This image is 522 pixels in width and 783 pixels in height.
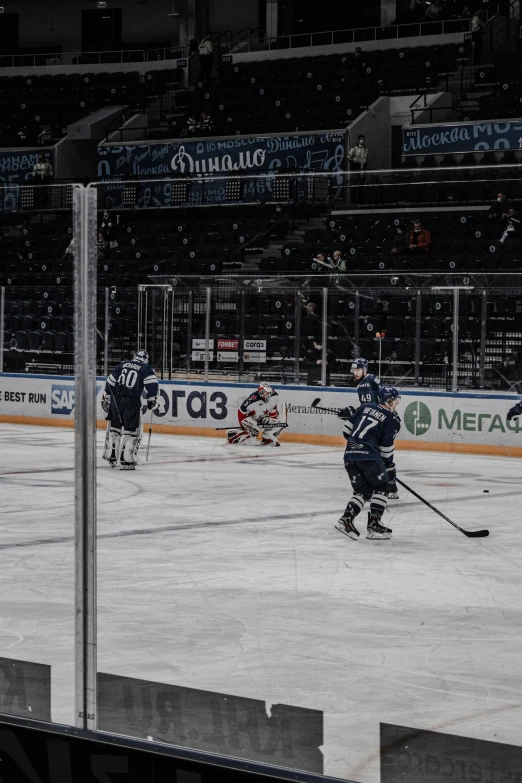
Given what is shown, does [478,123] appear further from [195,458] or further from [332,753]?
[332,753]

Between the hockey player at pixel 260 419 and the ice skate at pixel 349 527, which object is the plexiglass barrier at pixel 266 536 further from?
the hockey player at pixel 260 419

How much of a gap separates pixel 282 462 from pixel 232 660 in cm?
949

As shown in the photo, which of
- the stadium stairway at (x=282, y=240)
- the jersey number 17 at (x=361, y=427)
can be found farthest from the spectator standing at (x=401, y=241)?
the jersey number 17 at (x=361, y=427)

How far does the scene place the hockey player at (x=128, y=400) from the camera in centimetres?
1308

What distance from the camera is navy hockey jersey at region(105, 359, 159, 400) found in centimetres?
1308

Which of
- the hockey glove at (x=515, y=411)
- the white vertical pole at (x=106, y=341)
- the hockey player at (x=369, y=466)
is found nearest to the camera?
the hockey player at (x=369, y=466)

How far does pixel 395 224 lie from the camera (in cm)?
1777

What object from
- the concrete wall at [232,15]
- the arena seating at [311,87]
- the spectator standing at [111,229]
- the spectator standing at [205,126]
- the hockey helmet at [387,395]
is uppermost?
the concrete wall at [232,15]

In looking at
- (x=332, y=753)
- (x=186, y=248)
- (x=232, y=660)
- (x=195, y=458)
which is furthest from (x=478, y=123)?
(x=332, y=753)

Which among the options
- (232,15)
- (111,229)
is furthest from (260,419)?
(232,15)

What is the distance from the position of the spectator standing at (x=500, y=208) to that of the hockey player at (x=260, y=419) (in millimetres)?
3973

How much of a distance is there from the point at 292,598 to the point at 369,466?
7.28 feet

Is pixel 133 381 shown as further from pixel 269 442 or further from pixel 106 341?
pixel 269 442

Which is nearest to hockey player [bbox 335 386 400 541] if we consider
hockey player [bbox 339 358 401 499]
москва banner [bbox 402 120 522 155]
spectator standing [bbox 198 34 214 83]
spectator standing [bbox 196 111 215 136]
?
hockey player [bbox 339 358 401 499]
